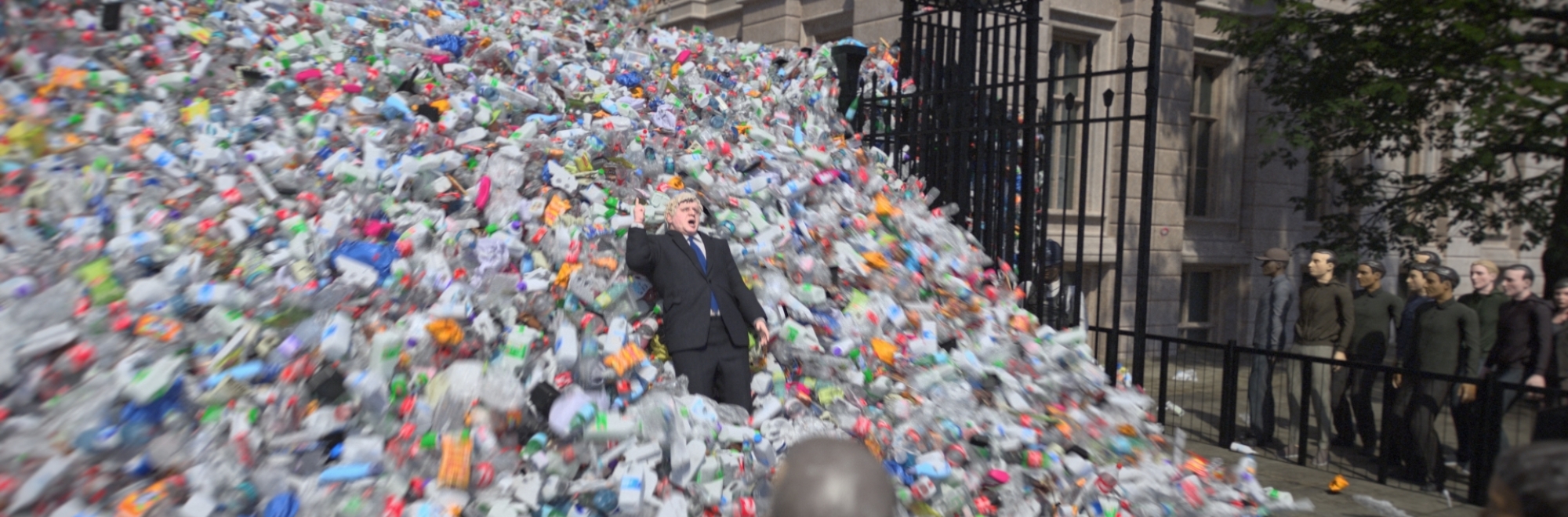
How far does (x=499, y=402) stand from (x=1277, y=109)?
42.7 ft

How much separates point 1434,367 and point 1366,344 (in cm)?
64

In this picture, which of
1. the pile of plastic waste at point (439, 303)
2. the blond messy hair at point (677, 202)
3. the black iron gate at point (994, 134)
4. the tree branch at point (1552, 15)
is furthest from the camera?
the tree branch at point (1552, 15)

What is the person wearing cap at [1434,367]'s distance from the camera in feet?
21.8

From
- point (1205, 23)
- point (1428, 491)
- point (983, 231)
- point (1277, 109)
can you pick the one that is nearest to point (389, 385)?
point (983, 231)

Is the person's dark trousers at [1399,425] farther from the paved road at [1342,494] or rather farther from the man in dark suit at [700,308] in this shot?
the man in dark suit at [700,308]

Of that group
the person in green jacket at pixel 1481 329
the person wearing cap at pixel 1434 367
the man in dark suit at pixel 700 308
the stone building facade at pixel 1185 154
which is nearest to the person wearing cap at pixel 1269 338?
the person wearing cap at pixel 1434 367

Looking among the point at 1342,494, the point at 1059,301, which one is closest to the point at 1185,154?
the point at 1342,494

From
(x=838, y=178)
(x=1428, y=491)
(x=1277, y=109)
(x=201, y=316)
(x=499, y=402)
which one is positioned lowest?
(x=1428, y=491)

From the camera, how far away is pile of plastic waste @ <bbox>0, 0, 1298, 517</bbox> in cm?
370

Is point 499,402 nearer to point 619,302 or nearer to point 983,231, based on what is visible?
point 619,302

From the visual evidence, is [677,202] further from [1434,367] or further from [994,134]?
[1434,367]

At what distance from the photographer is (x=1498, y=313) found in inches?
276

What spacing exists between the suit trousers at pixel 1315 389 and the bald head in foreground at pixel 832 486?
6.54m

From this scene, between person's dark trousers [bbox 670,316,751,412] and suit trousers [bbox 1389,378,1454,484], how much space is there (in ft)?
15.8
